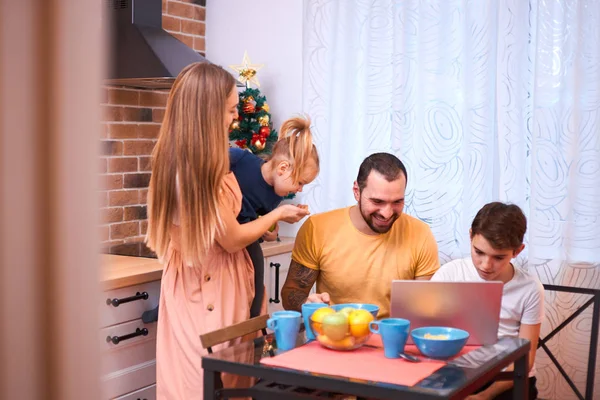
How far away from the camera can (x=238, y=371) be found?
5.37ft

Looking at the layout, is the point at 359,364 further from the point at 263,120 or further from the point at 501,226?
Answer: the point at 263,120

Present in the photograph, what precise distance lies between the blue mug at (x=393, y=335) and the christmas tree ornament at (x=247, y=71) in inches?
78.3

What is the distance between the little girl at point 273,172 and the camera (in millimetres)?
2275

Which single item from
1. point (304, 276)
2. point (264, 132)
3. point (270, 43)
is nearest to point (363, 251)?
point (304, 276)

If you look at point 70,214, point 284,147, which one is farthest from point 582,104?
point 70,214

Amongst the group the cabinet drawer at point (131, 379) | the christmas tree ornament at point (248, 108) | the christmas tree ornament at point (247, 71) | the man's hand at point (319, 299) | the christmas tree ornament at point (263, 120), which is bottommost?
the cabinet drawer at point (131, 379)

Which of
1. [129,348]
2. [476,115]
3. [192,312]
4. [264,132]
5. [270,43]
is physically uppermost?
[270,43]

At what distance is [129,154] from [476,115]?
1559 millimetres

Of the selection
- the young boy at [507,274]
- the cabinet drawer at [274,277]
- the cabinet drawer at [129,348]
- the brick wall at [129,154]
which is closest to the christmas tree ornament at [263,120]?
the brick wall at [129,154]

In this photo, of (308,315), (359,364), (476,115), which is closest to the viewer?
(359,364)

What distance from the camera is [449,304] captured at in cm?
182

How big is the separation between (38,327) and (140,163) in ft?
10.2

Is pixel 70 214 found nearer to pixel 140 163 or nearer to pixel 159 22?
pixel 159 22

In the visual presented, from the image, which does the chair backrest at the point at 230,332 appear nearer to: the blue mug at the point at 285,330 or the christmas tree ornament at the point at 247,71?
the blue mug at the point at 285,330
